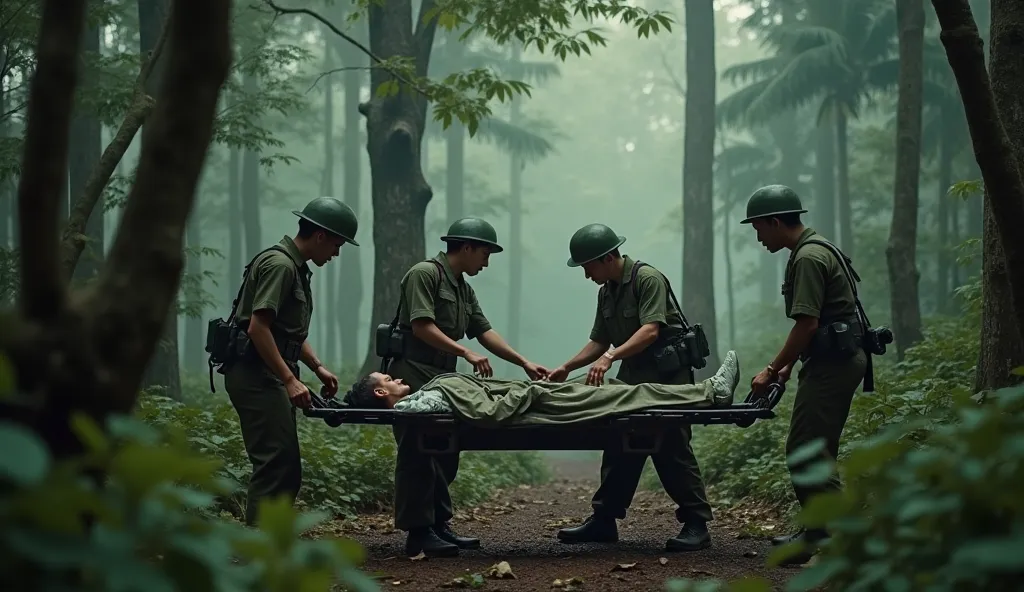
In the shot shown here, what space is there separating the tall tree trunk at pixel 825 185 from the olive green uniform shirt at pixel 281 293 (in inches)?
975

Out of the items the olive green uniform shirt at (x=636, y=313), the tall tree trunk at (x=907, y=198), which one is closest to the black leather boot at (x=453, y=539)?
the olive green uniform shirt at (x=636, y=313)

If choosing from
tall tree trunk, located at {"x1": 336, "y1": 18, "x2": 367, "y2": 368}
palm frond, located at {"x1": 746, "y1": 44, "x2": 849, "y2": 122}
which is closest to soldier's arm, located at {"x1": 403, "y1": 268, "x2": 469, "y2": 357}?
palm frond, located at {"x1": 746, "y1": 44, "x2": 849, "y2": 122}

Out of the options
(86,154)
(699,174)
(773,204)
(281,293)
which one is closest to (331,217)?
(281,293)

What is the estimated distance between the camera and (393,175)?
13320 mm

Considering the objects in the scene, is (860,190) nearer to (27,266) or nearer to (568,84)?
(27,266)

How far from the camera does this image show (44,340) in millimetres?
2586

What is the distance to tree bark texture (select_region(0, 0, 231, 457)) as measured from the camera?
2621mm

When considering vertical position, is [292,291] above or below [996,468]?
above

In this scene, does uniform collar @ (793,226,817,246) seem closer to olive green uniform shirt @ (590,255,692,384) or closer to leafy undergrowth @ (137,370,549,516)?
olive green uniform shirt @ (590,255,692,384)

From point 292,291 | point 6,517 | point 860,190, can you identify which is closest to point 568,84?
point 860,190

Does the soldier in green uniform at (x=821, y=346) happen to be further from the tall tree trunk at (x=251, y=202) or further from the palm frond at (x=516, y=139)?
the palm frond at (x=516, y=139)

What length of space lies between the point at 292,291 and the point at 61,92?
4.09 metres

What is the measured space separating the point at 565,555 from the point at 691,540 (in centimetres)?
90

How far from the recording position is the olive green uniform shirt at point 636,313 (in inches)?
298
